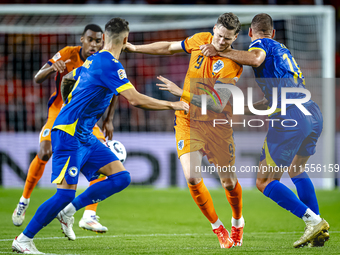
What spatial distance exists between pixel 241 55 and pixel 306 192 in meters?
1.56

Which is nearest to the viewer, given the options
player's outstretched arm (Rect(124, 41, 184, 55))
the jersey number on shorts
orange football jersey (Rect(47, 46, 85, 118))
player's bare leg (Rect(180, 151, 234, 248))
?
player's bare leg (Rect(180, 151, 234, 248))

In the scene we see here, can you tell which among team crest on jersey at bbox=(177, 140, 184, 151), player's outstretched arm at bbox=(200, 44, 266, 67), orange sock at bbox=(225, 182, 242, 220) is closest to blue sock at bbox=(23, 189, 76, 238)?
team crest on jersey at bbox=(177, 140, 184, 151)

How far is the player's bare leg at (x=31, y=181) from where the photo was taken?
563 centimetres

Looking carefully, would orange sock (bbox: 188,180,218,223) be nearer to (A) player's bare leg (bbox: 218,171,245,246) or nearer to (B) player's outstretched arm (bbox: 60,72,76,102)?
(A) player's bare leg (bbox: 218,171,245,246)

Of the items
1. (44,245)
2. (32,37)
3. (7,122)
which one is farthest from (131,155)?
(44,245)

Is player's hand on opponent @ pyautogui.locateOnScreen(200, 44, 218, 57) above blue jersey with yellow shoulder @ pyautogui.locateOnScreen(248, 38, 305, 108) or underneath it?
above

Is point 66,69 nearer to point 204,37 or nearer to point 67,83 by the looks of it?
point 67,83

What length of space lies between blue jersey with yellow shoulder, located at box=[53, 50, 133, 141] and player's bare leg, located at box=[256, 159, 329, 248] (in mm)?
1599

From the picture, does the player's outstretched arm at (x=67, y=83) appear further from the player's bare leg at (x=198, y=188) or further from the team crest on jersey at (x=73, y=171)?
the player's bare leg at (x=198, y=188)

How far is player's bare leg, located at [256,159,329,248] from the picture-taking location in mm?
4297

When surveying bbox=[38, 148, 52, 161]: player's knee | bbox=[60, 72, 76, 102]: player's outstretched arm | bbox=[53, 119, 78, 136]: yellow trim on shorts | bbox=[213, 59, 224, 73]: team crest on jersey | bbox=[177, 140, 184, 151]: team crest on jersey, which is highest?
bbox=[213, 59, 224, 73]: team crest on jersey

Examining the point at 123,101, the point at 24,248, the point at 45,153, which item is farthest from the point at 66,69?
the point at 123,101

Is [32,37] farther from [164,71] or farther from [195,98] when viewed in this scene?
[195,98]

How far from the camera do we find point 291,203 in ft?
14.4
